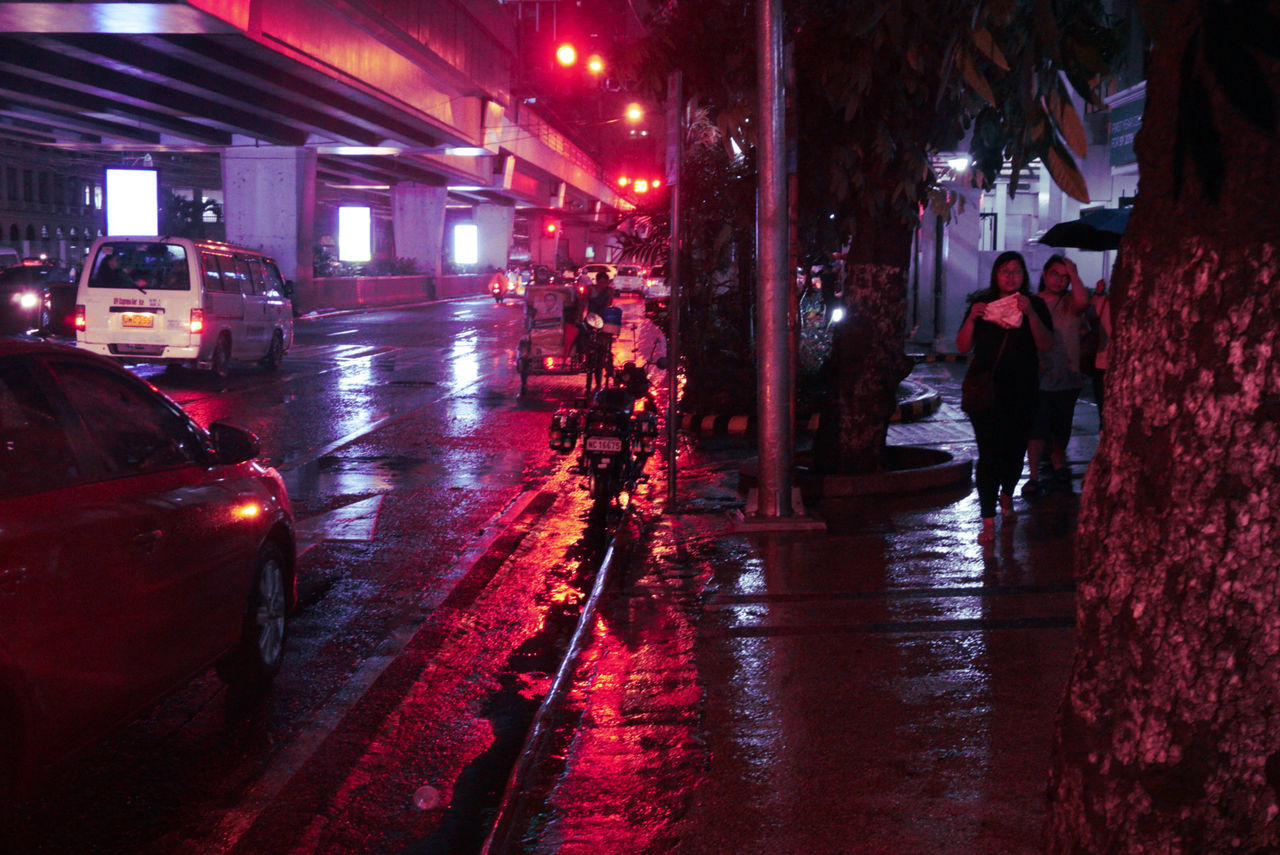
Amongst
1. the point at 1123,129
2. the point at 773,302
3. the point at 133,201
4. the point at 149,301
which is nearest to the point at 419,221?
the point at 133,201

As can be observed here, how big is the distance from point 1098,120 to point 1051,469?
15374mm

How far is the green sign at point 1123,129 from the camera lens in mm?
21438

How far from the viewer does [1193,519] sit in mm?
2600

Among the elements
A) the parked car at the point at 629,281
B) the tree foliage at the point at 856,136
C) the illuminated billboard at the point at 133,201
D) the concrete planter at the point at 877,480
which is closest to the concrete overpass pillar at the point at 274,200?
the illuminated billboard at the point at 133,201

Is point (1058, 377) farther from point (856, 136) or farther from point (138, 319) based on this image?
point (138, 319)

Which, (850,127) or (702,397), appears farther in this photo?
(702,397)

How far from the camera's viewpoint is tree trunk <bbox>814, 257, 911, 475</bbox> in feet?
33.7

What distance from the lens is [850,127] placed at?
10.5 meters

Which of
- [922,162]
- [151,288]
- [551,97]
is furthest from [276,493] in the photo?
[551,97]

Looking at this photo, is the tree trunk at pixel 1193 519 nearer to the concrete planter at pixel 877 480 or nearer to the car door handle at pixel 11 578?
the car door handle at pixel 11 578

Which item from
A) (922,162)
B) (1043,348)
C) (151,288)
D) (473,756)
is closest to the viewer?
Answer: (473,756)

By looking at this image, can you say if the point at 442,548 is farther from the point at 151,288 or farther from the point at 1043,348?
the point at 151,288

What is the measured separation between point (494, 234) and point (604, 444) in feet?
239

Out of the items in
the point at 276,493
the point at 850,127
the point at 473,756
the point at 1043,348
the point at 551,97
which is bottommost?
the point at 473,756
